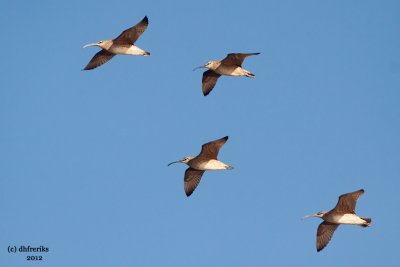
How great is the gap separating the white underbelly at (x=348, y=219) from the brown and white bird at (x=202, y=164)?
418cm

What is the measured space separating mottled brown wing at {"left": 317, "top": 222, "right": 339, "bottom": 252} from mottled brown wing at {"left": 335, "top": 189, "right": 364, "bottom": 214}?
3.56 feet

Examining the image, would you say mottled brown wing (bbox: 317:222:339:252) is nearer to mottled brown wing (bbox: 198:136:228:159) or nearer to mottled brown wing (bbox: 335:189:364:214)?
mottled brown wing (bbox: 335:189:364:214)

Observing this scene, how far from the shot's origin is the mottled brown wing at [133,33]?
115 ft

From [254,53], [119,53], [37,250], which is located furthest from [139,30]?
[37,250]

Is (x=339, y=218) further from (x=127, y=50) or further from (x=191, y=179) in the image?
(x=127, y=50)

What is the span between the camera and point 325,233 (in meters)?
35.6

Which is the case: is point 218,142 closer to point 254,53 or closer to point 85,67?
point 254,53

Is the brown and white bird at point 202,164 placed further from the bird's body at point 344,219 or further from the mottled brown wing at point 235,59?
the bird's body at point 344,219

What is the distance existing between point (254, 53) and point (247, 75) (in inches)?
94.4

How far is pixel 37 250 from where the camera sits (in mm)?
36438

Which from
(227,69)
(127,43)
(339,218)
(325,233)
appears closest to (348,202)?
(339,218)

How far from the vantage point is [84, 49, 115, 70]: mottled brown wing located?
37.7m

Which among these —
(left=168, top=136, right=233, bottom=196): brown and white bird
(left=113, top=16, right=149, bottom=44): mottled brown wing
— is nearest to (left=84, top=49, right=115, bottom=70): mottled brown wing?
(left=113, top=16, right=149, bottom=44): mottled brown wing

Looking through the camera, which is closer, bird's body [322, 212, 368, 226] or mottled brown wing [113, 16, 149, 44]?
bird's body [322, 212, 368, 226]
